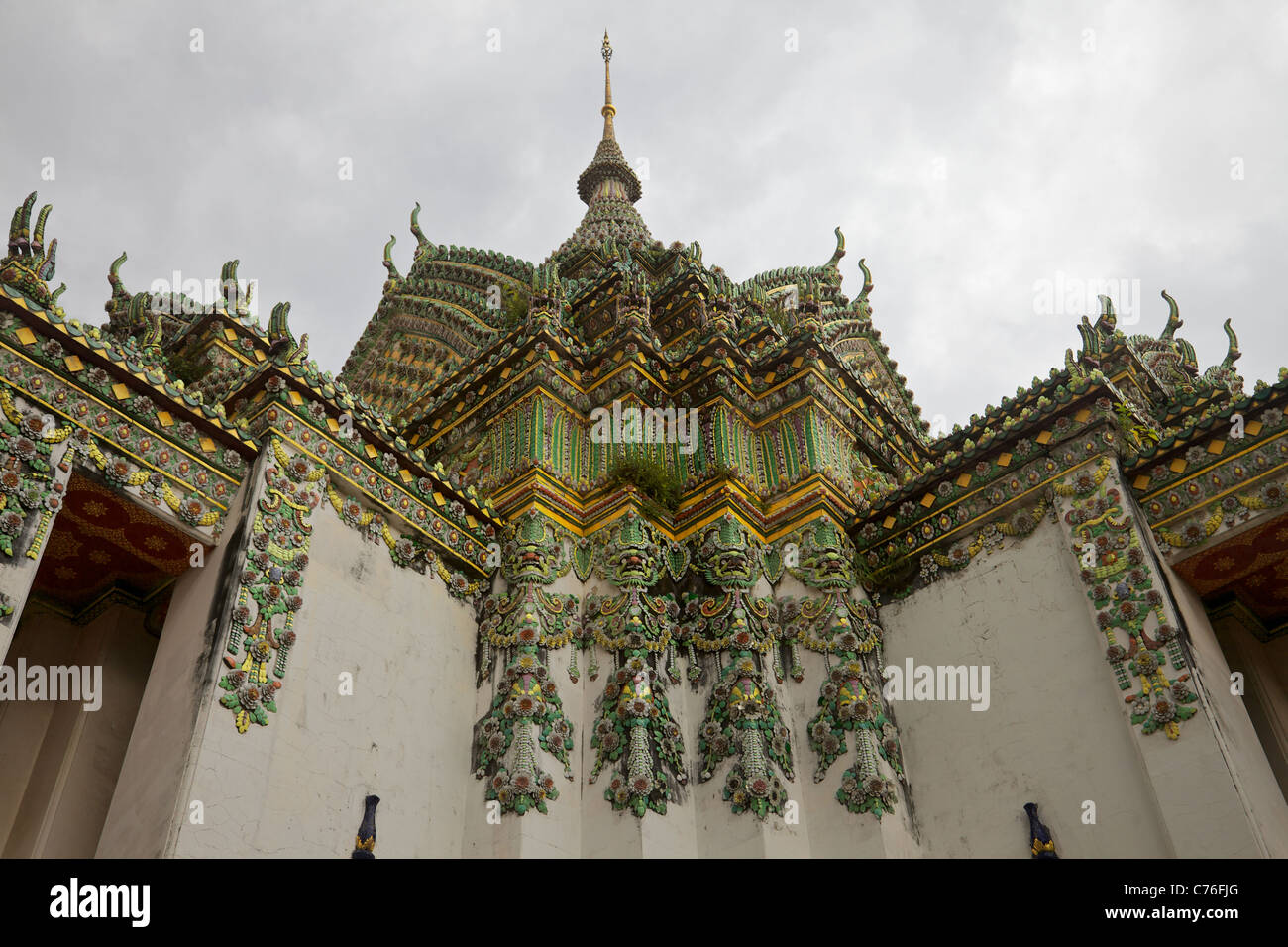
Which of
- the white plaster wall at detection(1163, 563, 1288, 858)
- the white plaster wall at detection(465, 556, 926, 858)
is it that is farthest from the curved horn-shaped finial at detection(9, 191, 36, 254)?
the white plaster wall at detection(1163, 563, 1288, 858)

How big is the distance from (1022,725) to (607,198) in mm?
12456

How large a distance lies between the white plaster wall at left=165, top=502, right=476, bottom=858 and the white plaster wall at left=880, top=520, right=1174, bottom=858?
3323mm

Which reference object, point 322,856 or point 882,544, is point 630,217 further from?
point 322,856

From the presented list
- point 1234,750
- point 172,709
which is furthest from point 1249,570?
point 172,709

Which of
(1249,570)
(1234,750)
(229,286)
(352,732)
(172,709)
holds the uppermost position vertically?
(229,286)

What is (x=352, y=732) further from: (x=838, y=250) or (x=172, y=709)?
(x=838, y=250)

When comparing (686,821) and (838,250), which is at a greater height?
(838,250)

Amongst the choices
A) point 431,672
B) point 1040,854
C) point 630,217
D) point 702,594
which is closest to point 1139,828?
point 1040,854

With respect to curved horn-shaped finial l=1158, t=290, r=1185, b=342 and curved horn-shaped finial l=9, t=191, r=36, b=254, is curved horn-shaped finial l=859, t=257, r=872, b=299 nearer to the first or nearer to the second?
curved horn-shaped finial l=1158, t=290, r=1185, b=342

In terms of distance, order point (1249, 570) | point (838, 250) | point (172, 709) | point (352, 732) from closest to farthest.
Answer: point (172, 709)
point (352, 732)
point (1249, 570)
point (838, 250)

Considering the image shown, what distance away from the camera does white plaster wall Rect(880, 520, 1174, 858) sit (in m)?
6.98

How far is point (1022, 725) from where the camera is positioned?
7.63m

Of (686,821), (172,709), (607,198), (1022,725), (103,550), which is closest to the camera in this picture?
(172,709)

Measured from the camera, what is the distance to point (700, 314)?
1198 cm
